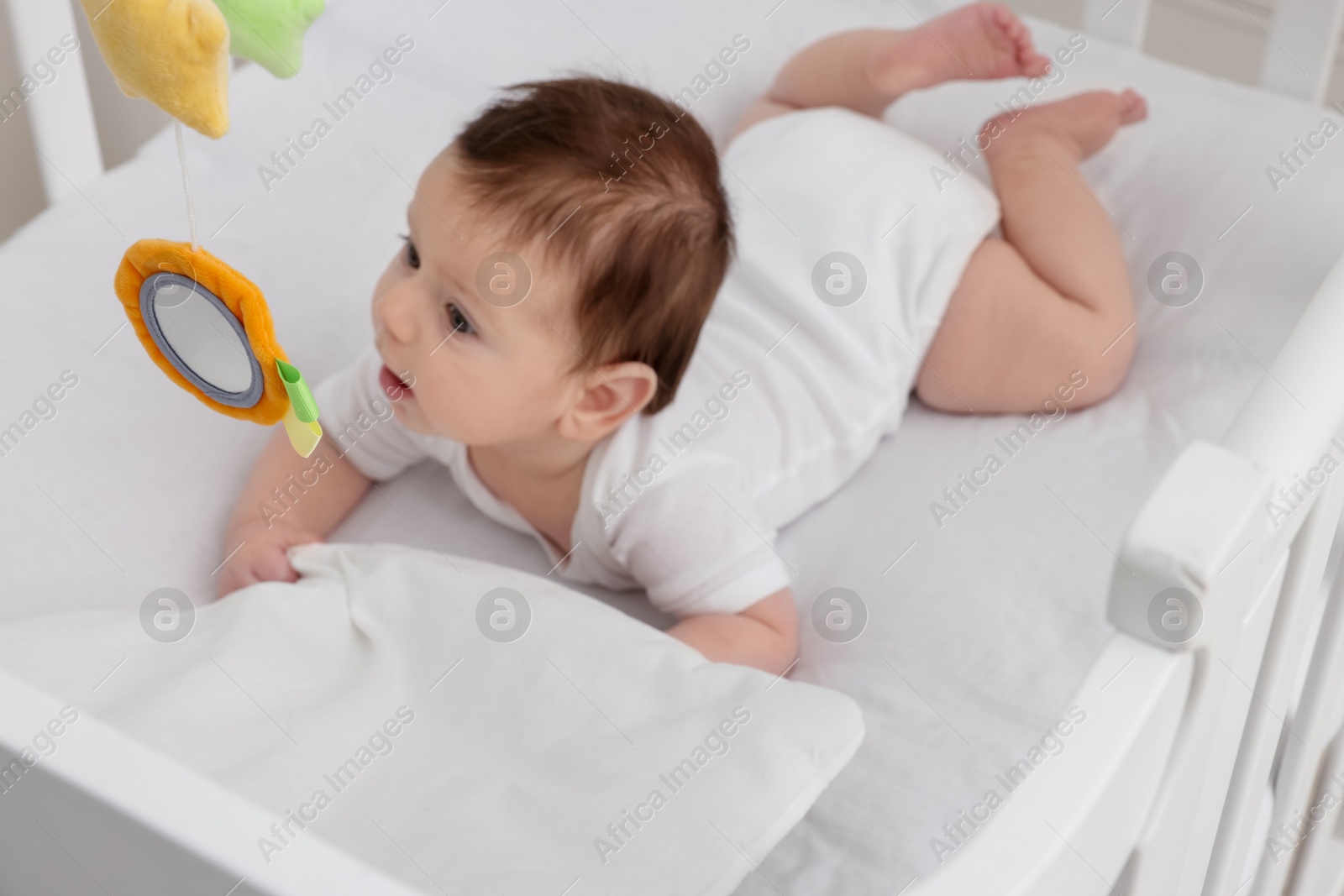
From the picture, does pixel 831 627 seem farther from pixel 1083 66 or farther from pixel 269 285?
pixel 1083 66

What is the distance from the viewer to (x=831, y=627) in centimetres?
84

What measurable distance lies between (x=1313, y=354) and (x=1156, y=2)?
1.49 m

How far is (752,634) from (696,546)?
0.07 meters

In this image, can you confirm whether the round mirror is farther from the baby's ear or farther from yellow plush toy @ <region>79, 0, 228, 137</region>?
the baby's ear

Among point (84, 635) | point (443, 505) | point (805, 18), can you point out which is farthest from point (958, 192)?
point (84, 635)

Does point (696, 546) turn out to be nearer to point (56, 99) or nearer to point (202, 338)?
point (202, 338)

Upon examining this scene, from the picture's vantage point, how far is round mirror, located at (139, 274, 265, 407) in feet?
1.58

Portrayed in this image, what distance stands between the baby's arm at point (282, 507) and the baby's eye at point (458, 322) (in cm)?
18

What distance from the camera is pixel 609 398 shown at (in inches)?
32.6

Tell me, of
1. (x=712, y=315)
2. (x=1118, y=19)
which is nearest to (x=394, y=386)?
(x=712, y=315)

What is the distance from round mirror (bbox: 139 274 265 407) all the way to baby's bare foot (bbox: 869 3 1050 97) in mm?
696

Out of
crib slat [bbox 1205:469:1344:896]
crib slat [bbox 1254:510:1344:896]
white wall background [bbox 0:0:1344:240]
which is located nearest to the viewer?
crib slat [bbox 1205:469:1344:896]

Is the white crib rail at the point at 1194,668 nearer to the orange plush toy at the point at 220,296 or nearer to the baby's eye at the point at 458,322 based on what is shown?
the orange plush toy at the point at 220,296

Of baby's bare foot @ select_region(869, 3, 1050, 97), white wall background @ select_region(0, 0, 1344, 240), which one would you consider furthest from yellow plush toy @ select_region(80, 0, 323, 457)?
white wall background @ select_region(0, 0, 1344, 240)
